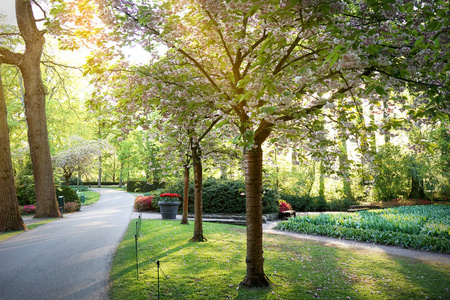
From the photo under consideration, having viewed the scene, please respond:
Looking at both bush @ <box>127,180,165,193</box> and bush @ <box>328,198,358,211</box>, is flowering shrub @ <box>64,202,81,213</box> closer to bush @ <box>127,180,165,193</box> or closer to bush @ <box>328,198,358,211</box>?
bush @ <box>328,198,358,211</box>

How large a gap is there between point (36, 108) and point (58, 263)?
952 cm

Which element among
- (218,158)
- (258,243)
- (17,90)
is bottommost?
(258,243)

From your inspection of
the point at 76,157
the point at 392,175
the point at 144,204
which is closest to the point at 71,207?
the point at 144,204

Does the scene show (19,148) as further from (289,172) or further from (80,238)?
(289,172)

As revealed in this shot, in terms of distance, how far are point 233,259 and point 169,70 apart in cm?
424

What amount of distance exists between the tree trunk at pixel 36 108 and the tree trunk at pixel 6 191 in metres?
2.69

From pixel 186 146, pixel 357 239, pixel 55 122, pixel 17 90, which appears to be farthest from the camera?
pixel 55 122

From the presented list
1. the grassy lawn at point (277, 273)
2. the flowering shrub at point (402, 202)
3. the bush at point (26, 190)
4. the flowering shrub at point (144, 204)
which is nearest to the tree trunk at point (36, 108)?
the flowering shrub at point (144, 204)

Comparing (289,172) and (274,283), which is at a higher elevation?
(289,172)

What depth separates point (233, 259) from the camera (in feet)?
21.8

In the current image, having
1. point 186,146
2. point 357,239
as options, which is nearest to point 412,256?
point 357,239

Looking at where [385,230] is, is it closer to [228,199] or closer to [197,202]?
[197,202]

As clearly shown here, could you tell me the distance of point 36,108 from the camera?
43.7 ft

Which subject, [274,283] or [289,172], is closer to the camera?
[274,283]
